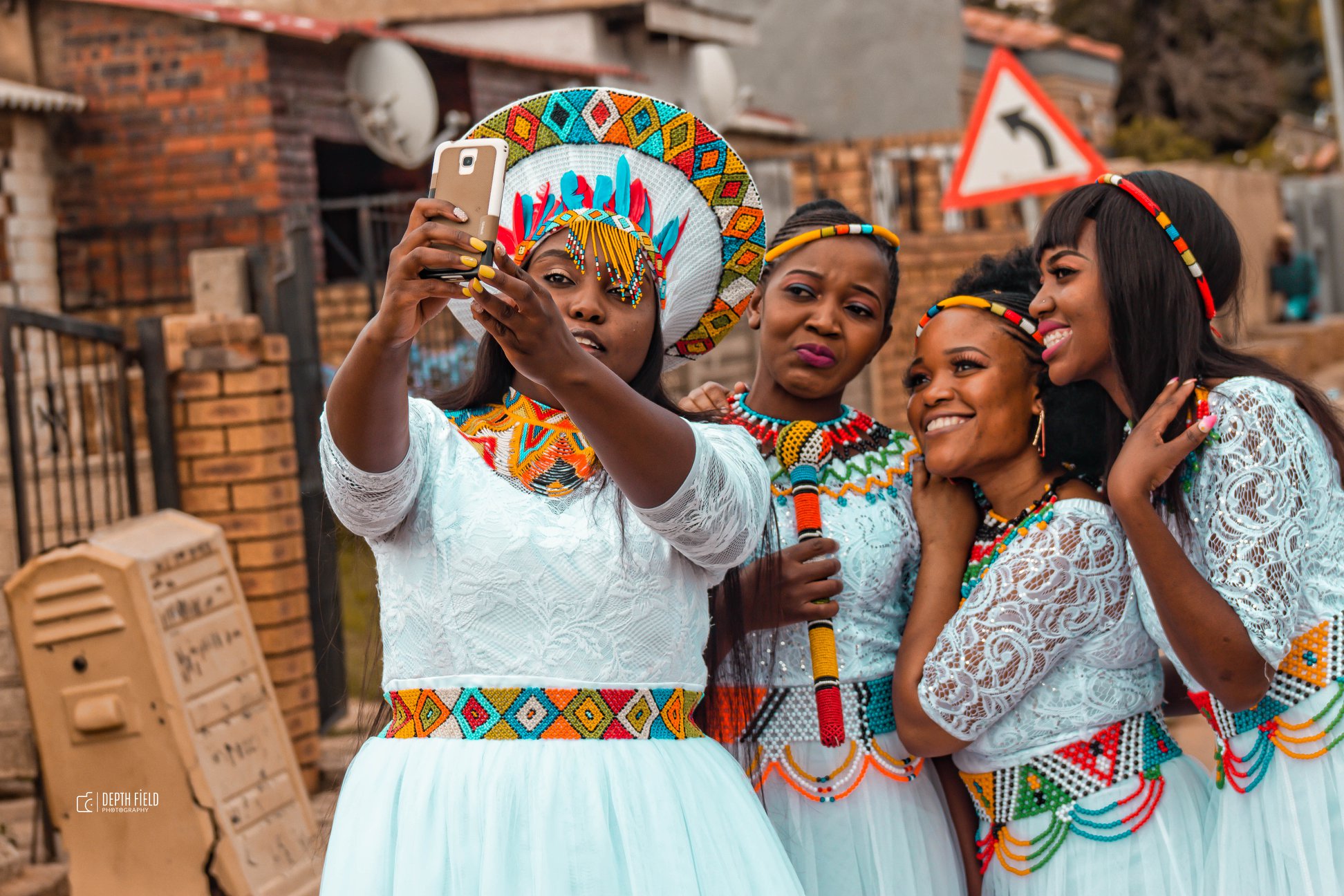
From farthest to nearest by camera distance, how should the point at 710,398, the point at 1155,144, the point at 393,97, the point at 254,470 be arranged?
the point at 1155,144, the point at 393,97, the point at 254,470, the point at 710,398

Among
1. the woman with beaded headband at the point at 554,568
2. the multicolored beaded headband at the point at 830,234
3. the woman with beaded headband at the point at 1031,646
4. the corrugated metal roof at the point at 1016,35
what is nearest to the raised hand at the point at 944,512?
the woman with beaded headband at the point at 1031,646

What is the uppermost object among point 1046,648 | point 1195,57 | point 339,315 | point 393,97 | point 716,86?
point 1195,57

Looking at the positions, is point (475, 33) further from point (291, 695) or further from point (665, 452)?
point (665, 452)

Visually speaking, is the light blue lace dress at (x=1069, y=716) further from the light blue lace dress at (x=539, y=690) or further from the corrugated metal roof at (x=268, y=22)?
the corrugated metal roof at (x=268, y=22)

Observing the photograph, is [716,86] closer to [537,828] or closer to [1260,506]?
[1260,506]

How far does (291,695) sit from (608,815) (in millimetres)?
3693

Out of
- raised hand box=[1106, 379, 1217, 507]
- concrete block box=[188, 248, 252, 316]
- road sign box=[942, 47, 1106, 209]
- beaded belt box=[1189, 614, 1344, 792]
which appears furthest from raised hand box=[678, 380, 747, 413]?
road sign box=[942, 47, 1106, 209]

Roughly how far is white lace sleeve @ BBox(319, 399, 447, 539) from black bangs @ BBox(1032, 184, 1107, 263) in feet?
4.17

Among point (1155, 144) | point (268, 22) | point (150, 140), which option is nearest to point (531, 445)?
point (268, 22)

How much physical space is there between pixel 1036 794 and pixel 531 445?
1.18 meters

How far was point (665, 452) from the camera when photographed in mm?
1889

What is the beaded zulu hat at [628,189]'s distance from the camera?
220 cm

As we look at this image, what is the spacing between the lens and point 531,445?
2.15 m

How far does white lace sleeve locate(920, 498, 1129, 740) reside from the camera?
253 centimetres
